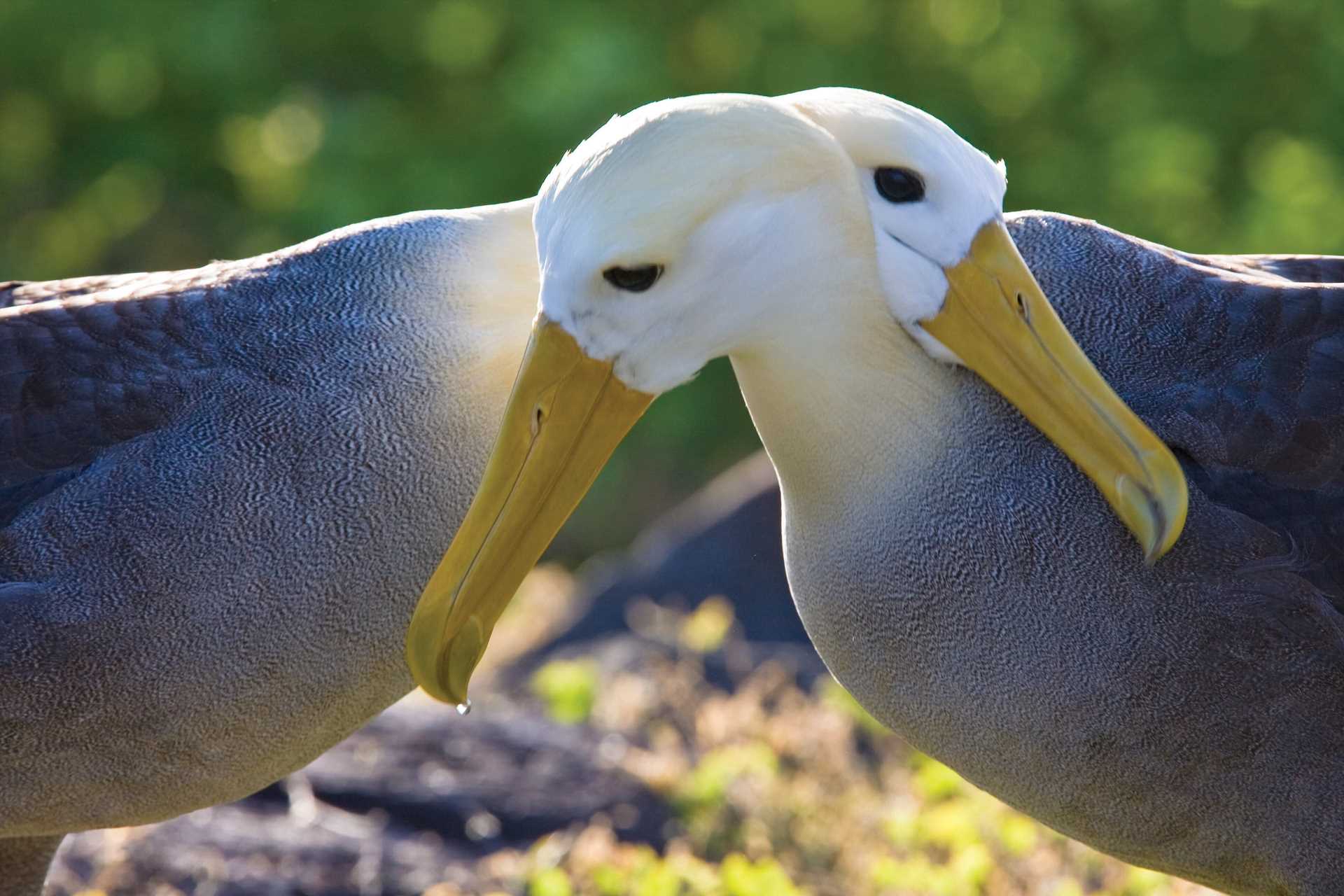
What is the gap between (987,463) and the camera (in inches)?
108

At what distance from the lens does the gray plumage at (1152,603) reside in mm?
2643

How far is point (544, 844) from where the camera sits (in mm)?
3975

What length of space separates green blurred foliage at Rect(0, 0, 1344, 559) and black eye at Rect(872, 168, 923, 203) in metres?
6.57

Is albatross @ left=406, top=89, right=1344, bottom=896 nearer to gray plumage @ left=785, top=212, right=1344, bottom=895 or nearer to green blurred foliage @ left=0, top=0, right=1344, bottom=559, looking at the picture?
gray plumage @ left=785, top=212, right=1344, bottom=895

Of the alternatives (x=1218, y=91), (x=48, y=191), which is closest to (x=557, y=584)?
(x=1218, y=91)

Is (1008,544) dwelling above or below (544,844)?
above

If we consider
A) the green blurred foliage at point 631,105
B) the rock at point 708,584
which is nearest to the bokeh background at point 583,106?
the green blurred foliage at point 631,105

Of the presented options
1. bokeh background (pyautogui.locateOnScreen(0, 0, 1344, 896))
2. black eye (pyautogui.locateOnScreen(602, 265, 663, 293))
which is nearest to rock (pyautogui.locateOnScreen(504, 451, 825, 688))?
bokeh background (pyautogui.locateOnScreen(0, 0, 1344, 896))

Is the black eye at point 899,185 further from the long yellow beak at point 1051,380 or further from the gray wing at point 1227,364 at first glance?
the gray wing at point 1227,364

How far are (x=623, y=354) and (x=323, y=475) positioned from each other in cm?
67

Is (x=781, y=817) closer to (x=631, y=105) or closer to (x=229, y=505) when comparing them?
(x=229, y=505)

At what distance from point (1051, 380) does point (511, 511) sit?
790 mm

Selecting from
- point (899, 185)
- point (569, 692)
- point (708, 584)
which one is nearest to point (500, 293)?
point (899, 185)

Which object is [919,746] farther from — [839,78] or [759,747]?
[839,78]
